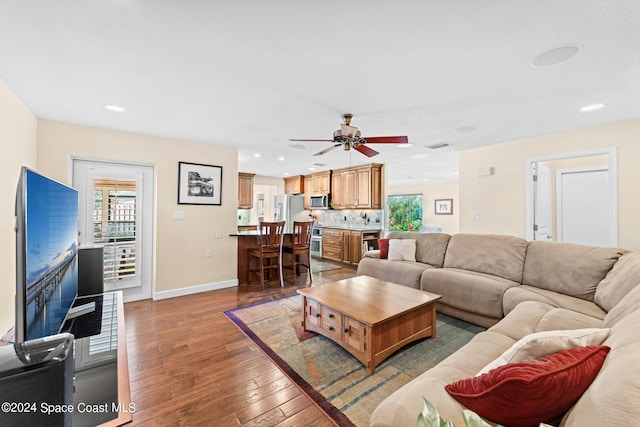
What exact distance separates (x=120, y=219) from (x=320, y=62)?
3.40m

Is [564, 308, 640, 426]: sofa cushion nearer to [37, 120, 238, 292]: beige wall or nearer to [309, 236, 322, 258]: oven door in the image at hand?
[37, 120, 238, 292]: beige wall

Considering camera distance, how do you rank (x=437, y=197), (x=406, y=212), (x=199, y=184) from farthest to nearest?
1. (x=406, y=212)
2. (x=437, y=197)
3. (x=199, y=184)

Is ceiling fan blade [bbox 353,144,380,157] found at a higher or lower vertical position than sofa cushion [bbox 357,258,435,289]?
higher

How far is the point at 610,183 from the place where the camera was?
3295mm

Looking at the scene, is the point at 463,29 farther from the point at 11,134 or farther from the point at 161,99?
the point at 11,134

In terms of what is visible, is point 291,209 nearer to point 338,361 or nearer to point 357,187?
point 357,187

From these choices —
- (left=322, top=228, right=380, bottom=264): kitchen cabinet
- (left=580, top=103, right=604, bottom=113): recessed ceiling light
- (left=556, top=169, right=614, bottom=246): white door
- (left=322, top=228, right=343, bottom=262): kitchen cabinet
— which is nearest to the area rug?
(left=580, top=103, right=604, bottom=113): recessed ceiling light

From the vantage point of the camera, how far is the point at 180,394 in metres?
1.82

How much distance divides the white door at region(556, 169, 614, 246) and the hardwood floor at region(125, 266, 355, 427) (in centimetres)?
515

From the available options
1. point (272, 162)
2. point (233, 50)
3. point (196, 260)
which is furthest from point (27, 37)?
point (272, 162)

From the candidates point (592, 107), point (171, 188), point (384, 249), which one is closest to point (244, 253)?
point (171, 188)

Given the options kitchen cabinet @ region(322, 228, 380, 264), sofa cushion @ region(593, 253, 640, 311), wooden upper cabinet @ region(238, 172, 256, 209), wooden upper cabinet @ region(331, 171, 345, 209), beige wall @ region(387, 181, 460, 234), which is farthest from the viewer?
beige wall @ region(387, 181, 460, 234)

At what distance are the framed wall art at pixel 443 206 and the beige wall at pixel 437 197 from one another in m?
0.11

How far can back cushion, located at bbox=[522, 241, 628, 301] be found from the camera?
7.85 ft
